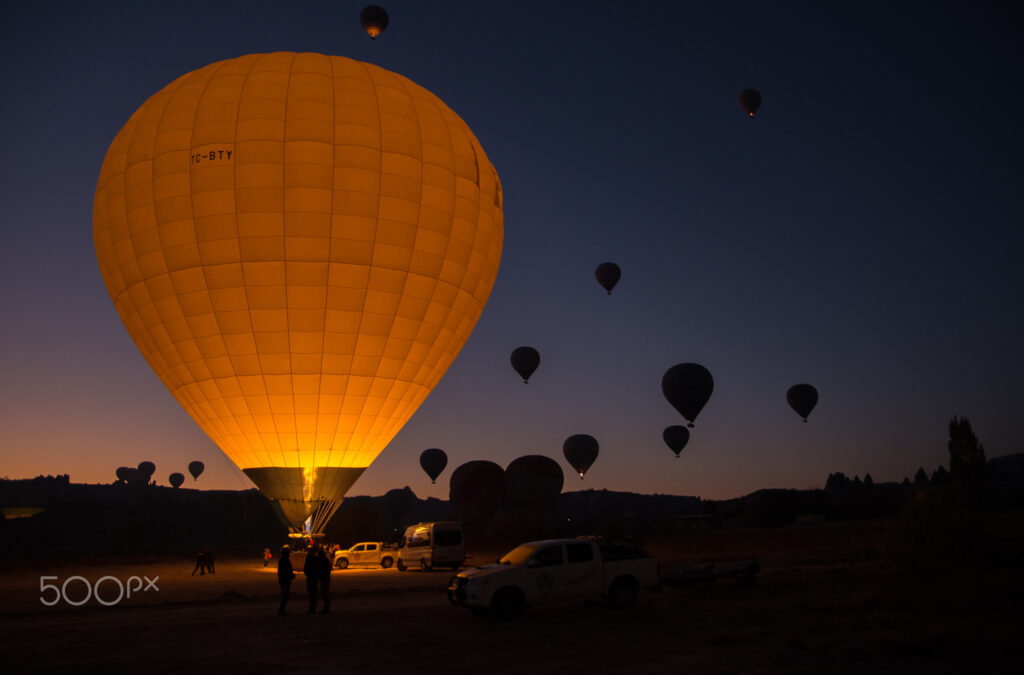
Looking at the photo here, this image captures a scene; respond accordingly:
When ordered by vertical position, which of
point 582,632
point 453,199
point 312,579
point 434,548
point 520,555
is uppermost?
point 453,199

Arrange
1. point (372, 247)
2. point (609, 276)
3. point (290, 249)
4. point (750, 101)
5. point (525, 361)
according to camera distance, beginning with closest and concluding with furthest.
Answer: point (290, 249), point (372, 247), point (750, 101), point (609, 276), point (525, 361)

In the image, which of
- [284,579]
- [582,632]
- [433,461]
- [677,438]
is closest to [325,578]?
[284,579]

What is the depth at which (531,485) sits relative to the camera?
77.4 m

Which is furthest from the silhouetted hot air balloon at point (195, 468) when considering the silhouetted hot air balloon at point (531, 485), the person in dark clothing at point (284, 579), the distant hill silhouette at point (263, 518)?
the person in dark clothing at point (284, 579)

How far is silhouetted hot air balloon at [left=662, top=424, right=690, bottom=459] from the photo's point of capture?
223 feet

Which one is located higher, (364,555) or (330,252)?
(330,252)

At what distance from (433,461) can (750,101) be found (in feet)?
166

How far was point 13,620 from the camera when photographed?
1472 centimetres

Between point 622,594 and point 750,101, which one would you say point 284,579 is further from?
point 750,101

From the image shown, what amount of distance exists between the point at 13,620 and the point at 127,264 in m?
12.0

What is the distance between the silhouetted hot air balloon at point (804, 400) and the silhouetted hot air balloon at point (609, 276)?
18341 millimetres

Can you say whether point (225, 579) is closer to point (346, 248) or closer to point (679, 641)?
point (346, 248)

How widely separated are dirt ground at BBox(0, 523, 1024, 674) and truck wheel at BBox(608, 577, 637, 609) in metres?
0.18

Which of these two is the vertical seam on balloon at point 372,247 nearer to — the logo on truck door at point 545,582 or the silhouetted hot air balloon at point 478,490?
the logo on truck door at point 545,582
